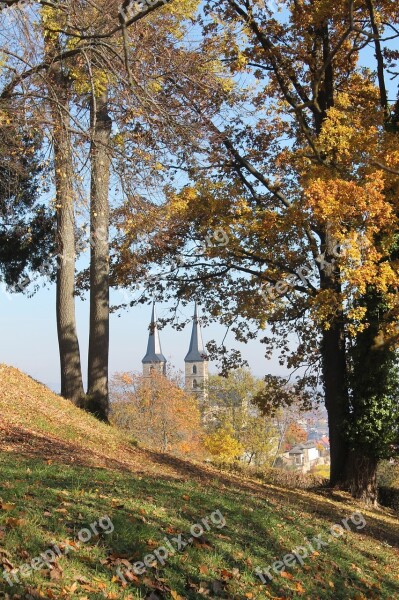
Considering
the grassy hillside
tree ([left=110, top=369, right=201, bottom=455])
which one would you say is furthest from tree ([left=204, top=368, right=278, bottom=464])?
the grassy hillside

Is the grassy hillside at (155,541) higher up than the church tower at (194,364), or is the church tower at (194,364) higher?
the church tower at (194,364)

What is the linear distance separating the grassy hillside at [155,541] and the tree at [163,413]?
38.4 meters

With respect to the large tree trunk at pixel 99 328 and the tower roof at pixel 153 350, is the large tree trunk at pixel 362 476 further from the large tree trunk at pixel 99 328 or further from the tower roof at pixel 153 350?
the tower roof at pixel 153 350

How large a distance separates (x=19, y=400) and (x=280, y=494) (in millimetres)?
6076

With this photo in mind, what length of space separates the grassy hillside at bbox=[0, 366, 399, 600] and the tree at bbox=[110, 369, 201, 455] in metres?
38.4

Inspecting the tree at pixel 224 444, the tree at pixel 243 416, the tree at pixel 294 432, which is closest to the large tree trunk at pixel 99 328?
the tree at pixel 224 444

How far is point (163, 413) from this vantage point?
165 ft

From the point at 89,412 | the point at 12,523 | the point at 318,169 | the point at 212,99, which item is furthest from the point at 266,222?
the point at 12,523

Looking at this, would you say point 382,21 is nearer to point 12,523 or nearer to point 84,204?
point 84,204

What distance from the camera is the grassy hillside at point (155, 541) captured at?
17.8 ft

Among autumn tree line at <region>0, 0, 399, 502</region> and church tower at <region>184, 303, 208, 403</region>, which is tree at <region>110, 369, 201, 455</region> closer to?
church tower at <region>184, 303, 208, 403</region>

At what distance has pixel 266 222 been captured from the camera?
15.3 meters

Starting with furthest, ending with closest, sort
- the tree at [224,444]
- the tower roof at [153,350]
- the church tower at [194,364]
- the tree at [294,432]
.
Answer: the tower roof at [153,350]
the church tower at [194,364]
the tree at [294,432]
the tree at [224,444]

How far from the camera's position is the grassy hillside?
5.42 meters
